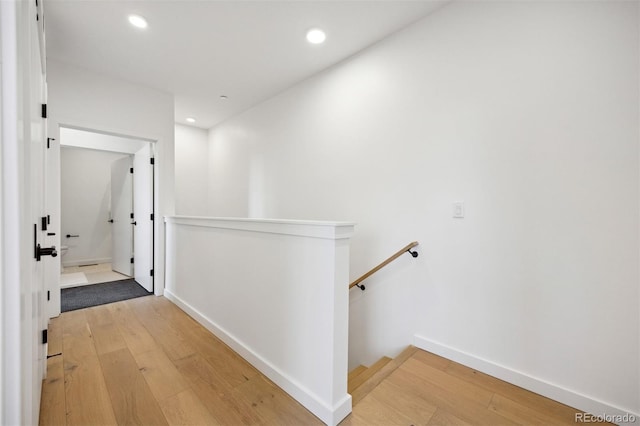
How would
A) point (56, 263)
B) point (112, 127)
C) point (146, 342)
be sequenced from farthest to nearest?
point (112, 127), point (56, 263), point (146, 342)

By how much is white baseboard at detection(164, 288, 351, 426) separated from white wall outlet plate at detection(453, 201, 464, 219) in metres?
1.39

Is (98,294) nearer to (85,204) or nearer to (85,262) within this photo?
(85,262)

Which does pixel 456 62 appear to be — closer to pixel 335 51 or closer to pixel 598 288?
pixel 335 51

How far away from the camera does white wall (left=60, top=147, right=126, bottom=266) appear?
5.25 metres

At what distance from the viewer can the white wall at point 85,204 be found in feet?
17.2

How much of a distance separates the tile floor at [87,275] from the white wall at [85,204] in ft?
1.04

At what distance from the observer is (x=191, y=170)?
16.1 feet

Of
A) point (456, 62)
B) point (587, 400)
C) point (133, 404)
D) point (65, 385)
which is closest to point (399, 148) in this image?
point (456, 62)

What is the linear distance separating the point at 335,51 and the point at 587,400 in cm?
314

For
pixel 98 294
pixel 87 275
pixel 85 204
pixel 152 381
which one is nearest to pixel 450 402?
pixel 152 381

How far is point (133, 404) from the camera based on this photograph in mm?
1580

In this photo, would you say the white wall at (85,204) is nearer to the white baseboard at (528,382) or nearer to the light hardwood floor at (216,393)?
the light hardwood floor at (216,393)

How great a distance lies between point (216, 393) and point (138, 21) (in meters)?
2.87

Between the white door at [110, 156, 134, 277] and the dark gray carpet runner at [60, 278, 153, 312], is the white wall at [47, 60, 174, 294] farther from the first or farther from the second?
the white door at [110, 156, 134, 277]
